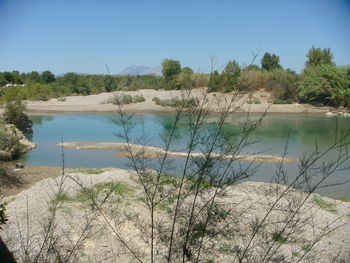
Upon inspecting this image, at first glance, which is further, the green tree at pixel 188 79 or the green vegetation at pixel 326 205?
the green vegetation at pixel 326 205

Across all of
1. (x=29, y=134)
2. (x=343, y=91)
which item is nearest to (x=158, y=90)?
(x=343, y=91)

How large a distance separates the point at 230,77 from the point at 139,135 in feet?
18.2

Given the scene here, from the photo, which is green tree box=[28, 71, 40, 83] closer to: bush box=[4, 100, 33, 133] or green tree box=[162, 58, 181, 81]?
bush box=[4, 100, 33, 133]

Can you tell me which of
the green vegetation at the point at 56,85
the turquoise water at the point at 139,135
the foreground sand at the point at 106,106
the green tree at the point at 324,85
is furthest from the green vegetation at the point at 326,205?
the green vegetation at the point at 56,85

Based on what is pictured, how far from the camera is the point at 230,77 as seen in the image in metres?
3.24

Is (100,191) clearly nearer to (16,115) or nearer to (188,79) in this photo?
(188,79)

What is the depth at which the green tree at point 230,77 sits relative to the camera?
124 inches

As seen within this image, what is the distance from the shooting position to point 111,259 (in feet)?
17.7

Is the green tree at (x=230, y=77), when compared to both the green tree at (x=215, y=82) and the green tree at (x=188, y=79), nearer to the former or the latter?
the green tree at (x=215, y=82)

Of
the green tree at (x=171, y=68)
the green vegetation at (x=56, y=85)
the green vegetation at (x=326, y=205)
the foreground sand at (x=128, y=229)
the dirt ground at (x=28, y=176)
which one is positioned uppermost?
the green tree at (x=171, y=68)

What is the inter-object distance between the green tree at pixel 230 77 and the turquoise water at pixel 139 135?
218 inches

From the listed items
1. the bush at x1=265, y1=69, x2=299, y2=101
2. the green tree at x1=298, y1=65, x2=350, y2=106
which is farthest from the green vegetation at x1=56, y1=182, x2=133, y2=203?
the bush at x1=265, y1=69, x2=299, y2=101

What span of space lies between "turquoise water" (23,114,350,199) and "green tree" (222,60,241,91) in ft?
18.1

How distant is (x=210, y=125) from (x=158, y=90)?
42.7 meters
